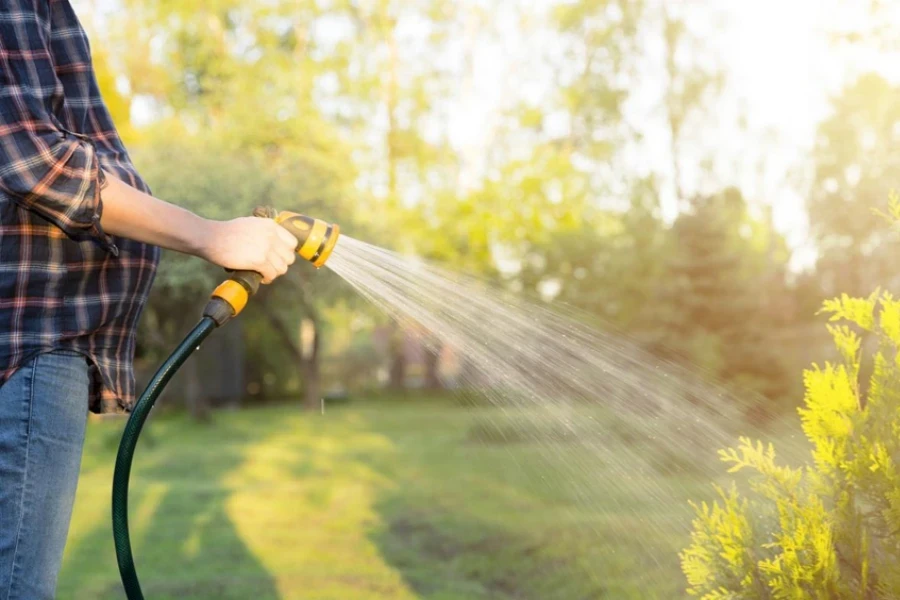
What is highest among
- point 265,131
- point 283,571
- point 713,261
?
point 265,131

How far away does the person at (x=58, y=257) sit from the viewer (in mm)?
1629

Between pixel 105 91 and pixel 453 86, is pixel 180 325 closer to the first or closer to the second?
pixel 105 91

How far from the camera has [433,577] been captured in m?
5.17

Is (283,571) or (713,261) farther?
(713,261)

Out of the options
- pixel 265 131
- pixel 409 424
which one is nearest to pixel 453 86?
pixel 265 131

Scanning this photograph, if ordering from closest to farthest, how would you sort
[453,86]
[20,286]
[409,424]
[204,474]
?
1. [20,286]
2. [204,474]
3. [409,424]
4. [453,86]

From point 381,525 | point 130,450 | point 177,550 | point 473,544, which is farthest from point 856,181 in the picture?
point 130,450

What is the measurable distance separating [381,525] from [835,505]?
495cm

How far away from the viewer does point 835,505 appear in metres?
2.22

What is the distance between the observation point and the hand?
1784 mm

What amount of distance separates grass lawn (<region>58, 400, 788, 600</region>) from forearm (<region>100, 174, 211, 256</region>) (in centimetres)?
249

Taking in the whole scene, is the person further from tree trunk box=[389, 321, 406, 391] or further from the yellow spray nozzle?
tree trunk box=[389, 321, 406, 391]

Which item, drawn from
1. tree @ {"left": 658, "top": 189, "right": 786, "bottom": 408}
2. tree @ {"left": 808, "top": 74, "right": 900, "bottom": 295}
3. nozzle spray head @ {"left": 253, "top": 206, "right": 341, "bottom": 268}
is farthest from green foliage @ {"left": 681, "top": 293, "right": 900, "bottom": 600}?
tree @ {"left": 808, "top": 74, "right": 900, "bottom": 295}

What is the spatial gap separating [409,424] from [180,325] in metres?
4.22
